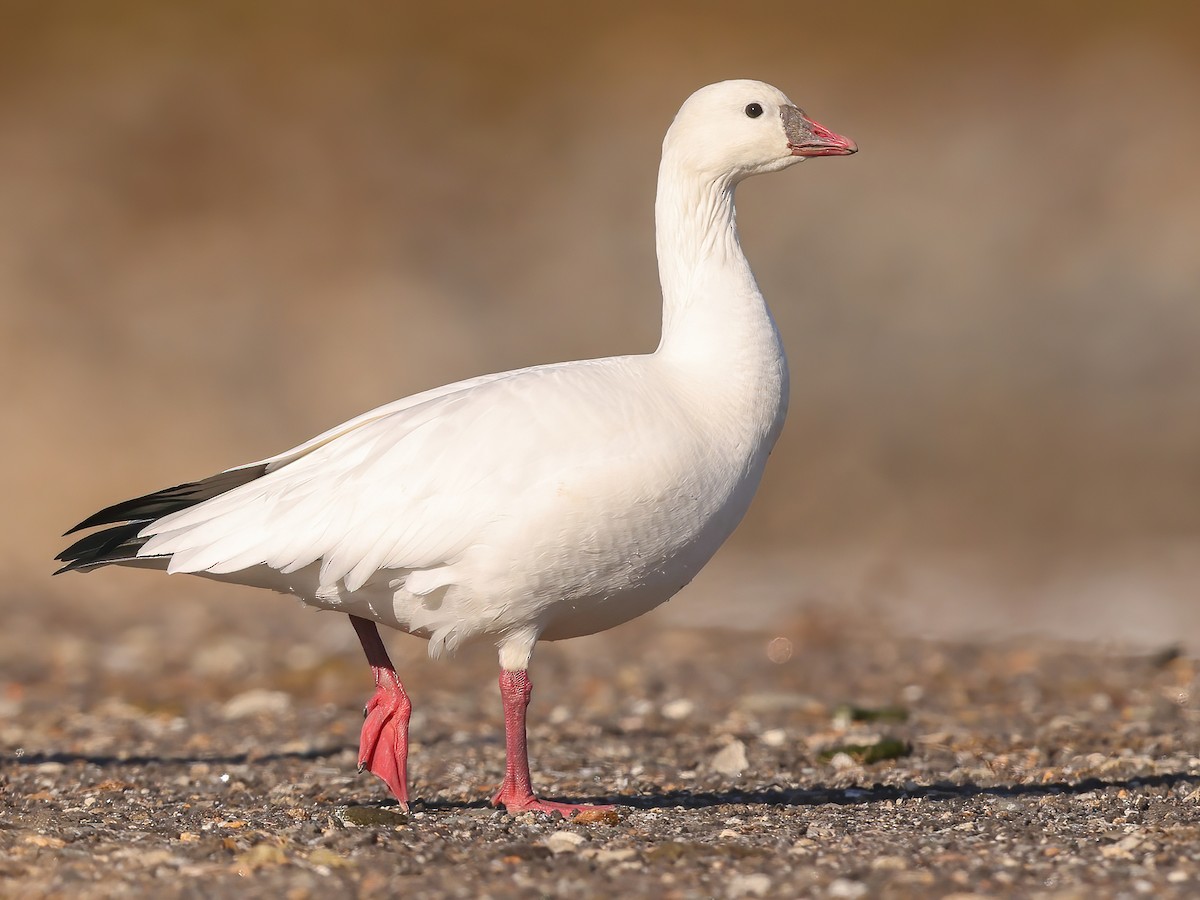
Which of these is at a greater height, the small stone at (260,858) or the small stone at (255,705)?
the small stone at (255,705)

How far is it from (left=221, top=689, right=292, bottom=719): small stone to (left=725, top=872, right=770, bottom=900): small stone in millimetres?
4867

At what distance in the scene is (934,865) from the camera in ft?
15.8

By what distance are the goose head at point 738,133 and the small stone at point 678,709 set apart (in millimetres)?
3501

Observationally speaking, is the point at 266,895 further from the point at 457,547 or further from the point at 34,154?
the point at 34,154

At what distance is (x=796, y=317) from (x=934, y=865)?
46.6ft

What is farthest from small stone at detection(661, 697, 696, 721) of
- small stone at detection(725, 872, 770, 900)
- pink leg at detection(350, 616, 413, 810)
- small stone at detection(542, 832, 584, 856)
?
small stone at detection(725, 872, 770, 900)

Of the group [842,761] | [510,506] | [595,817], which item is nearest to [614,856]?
[595,817]

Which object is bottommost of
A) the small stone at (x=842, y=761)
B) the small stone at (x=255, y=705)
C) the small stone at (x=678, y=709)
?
the small stone at (x=842, y=761)

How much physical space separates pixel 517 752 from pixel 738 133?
2.73 meters

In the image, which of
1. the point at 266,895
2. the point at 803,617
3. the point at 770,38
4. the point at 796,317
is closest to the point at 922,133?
the point at 770,38

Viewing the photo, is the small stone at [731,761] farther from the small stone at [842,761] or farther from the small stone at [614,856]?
the small stone at [614,856]

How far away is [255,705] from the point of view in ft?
29.8

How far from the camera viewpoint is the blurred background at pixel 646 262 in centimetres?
1412

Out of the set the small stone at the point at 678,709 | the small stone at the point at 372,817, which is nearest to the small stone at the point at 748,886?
the small stone at the point at 372,817
